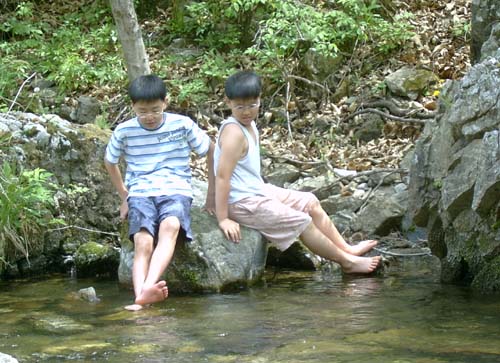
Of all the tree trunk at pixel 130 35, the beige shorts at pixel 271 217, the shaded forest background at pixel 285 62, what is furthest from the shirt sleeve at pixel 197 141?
the tree trunk at pixel 130 35

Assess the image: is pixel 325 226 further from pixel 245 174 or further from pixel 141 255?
pixel 141 255

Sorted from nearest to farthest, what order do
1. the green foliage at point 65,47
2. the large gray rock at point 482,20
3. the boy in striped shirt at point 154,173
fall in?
the boy in striped shirt at point 154,173, the large gray rock at point 482,20, the green foliage at point 65,47

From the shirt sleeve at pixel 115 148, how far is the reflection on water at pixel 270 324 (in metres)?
0.81

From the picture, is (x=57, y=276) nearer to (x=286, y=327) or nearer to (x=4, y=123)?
(x=4, y=123)

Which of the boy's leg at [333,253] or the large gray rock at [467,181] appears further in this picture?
the boy's leg at [333,253]

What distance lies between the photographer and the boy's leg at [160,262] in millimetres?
4789

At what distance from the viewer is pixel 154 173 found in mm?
5457

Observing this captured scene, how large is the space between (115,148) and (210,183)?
2.06 ft

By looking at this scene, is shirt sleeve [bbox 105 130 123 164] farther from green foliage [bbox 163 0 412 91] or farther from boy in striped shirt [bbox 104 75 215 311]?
green foliage [bbox 163 0 412 91]

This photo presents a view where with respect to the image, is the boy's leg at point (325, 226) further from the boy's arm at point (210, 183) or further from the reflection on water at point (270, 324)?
the boy's arm at point (210, 183)

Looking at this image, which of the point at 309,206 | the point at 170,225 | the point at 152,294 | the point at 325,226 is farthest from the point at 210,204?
the point at 152,294

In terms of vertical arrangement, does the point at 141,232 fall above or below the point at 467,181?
below

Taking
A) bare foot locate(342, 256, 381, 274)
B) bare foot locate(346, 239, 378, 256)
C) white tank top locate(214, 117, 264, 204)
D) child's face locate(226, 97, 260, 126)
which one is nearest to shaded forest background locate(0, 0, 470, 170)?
bare foot locate(346, 239, 378, 256)

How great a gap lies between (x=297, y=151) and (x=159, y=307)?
367cm
